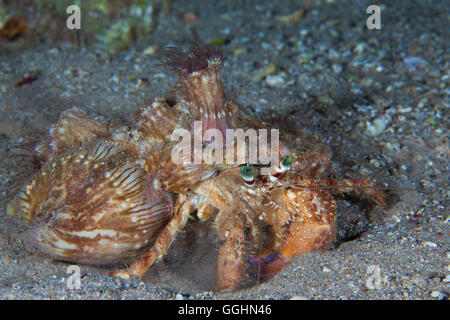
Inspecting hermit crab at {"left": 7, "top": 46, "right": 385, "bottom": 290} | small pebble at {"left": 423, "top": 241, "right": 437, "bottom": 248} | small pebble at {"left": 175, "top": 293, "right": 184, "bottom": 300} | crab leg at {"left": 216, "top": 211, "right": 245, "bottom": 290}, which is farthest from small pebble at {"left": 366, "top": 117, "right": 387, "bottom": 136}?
small pebble at {"left": 175, "top": 293, "right": 184, "bottom": 300}

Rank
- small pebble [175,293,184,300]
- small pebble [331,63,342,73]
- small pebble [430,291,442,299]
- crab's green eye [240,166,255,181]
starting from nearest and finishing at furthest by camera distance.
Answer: small pebble [430,291,442,299]
small pebble [175,293,184,300]
crab's green eye [240,166,255,181]
small pebble [331,63,342,73]

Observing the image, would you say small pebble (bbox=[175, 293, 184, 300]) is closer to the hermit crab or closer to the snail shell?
the hermit crab

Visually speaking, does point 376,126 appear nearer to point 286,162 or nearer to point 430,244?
point 430,244

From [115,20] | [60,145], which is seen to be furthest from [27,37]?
[60,145]

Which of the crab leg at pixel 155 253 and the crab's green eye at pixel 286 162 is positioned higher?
the crab's green eye at pixel 286 162

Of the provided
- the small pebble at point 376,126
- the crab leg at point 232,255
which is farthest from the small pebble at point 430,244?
the small pebble at point 376,126

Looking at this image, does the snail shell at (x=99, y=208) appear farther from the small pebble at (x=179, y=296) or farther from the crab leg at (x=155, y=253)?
the small pebble at (x=179, y=296)

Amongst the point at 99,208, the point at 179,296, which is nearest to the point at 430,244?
the point at 179,296

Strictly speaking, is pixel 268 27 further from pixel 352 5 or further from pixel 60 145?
pixel 60 145
